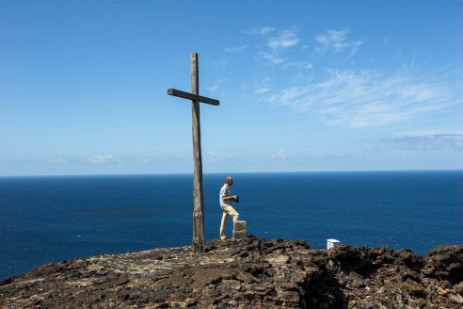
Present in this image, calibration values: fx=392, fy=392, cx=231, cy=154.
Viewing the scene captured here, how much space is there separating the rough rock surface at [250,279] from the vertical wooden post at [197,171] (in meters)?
0.71

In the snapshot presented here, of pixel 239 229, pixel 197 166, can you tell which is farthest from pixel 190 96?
pixel 239 229

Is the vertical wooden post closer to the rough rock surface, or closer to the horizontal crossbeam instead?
the horizontal crossbeam

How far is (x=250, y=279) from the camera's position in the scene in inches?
419

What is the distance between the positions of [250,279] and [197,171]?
4803mm

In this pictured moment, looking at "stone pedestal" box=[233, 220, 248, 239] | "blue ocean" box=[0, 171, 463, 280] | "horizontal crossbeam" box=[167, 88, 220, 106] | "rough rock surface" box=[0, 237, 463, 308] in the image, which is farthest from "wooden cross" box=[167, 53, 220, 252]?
"blue ocean" box=[0, 171, 463, 280]

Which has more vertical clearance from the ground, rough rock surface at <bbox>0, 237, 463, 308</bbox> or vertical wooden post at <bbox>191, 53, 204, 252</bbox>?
vertical wooden post at <bbox>191, 53, 204, 252</bbox>

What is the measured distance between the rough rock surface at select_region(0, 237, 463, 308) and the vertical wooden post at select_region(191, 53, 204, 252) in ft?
2.33

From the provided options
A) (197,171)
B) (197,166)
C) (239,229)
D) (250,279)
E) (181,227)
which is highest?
(197,166)

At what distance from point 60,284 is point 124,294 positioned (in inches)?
96.1

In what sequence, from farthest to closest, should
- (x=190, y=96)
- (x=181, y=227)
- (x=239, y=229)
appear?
(x=181, y=227) → (x=239, y=229) → (x=190, y=96)

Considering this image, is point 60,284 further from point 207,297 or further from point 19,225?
point 19,225

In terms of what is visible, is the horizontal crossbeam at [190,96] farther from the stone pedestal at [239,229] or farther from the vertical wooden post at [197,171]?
the stone pedestal at [239,229]

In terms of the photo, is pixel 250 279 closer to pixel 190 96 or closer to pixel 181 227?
pixel 190 96

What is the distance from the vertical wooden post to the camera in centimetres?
1410
